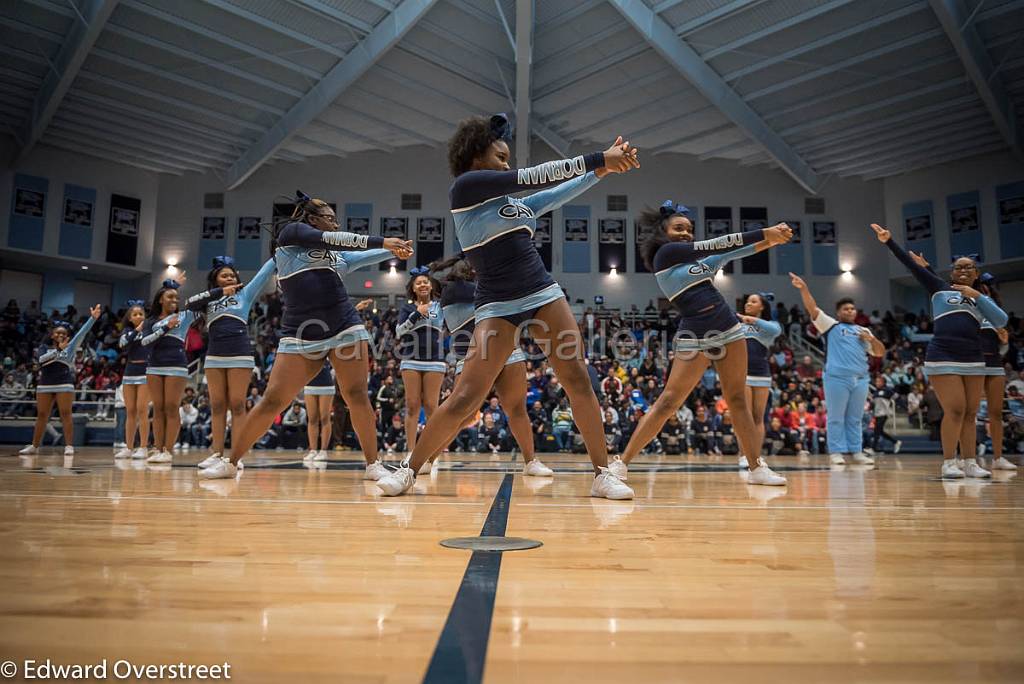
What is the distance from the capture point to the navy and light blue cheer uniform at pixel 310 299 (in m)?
3.84

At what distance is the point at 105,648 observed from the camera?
1.00 m

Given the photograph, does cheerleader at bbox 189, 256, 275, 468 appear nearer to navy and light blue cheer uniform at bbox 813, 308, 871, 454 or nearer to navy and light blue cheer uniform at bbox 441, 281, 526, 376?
navy and light blue cheer uniform at bbox 441, 281, 526, 376

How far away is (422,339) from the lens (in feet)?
17.7

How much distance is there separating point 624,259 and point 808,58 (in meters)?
7.99

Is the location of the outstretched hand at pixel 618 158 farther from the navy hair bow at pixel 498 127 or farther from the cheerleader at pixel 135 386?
the cheerleader at pixel 135 386

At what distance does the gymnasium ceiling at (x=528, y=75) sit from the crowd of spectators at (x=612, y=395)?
5.37 metres

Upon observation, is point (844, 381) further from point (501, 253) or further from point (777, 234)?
point (501, 253)

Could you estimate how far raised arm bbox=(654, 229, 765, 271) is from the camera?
3.76 metres

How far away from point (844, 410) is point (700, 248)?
14.4ft

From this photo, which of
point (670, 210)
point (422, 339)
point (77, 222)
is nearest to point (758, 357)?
point (670, 210)

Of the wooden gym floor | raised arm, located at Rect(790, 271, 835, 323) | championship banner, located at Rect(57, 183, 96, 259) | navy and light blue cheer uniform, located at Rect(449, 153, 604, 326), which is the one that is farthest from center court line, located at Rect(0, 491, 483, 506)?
championship banner, located at Rect(57, 183, 96, 259)

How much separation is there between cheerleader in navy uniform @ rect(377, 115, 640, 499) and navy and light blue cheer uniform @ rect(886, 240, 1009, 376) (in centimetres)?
307

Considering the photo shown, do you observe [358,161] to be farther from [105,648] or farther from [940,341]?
[105,648]

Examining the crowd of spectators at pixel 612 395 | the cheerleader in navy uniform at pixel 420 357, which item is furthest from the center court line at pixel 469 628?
the crowd of spectators at pixel 612 395
